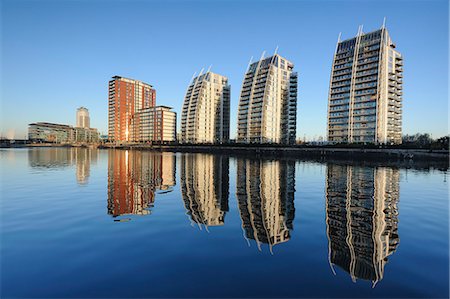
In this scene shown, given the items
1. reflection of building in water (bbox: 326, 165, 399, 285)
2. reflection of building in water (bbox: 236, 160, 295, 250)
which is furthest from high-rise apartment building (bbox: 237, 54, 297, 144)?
reflection of building in water (bbox: 326, 165, 399, 285)

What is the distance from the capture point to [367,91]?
131 m

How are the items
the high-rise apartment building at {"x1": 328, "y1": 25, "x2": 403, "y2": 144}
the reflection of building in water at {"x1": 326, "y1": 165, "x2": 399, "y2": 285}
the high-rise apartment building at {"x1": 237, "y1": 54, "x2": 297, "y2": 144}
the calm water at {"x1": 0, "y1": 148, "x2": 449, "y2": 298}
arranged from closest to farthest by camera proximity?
the calm water at {"x1": 0, "y1": 148, "x2": 449, "y2": 298}, the reflection of building in water at {"x1": 326, "y1": 165, "x2": 399, "y2": 285}, the high-rise apartment building at {"x1": 328, "y1": 25, "x2": 403, "y2": 144}, the high-rise apartment building at {"x1": 237, "y1": 54, "x2": 297, "y2": 144}

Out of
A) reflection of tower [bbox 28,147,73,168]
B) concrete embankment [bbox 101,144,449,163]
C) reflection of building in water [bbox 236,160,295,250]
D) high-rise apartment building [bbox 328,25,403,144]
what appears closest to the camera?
reflection of building in water [bbox 236,160,295,250]

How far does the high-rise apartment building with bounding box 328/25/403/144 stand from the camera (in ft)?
417

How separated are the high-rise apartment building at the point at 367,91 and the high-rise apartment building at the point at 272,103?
3211 cm

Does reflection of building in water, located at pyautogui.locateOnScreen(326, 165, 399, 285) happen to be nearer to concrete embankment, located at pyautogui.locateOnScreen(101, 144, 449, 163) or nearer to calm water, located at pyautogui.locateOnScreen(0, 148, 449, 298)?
calm water, located at pyautogui.locateOnScreen(0, 148, 449, 298)

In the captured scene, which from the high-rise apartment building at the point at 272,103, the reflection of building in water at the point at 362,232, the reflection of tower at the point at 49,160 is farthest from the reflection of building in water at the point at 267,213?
the high-rise apartment building at the point at 272,103

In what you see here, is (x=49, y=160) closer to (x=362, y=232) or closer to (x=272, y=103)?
(x=362, y=232)

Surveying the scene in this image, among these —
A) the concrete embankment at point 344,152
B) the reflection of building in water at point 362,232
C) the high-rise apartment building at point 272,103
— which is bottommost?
the reflection of building in water at point 362,232

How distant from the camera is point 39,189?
26.8 m

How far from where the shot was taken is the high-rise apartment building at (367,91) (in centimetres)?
12706

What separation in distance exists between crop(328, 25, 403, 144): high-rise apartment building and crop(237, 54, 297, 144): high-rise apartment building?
32.1 m

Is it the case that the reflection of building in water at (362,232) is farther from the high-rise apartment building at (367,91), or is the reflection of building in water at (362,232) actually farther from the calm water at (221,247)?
the high-rise apartment building at (367,91)

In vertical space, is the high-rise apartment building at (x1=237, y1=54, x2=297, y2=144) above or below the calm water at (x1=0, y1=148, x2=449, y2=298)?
above
